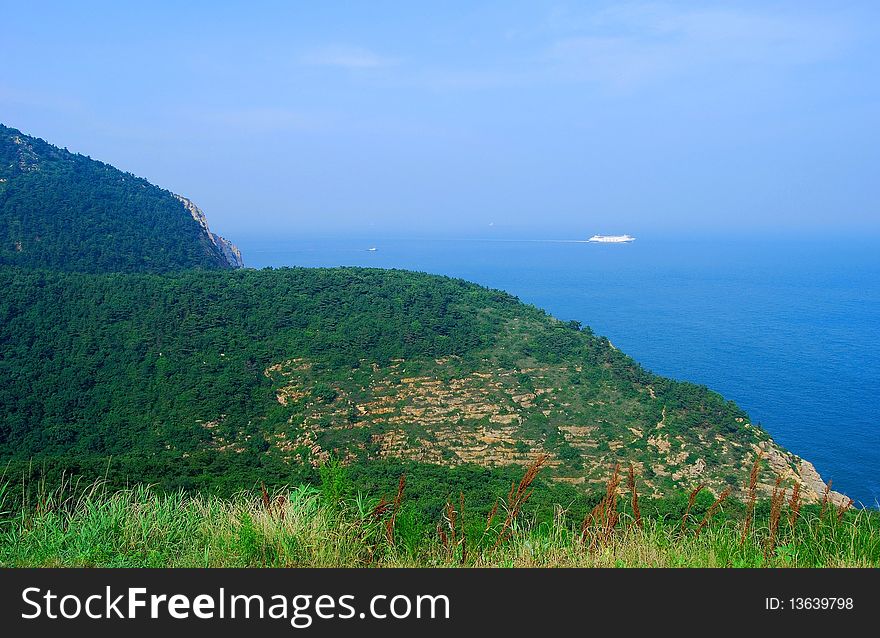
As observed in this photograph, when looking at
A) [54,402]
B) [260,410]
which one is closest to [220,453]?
[260,410]

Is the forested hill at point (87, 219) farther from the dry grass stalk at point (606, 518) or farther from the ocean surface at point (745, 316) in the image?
the dry grass stalk at point (606, 518)

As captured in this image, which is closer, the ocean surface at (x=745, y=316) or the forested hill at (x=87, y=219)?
the ocean surface at (x=745, y=316)

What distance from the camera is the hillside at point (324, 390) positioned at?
16.3 meters

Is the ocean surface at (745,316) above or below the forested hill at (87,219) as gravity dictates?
below

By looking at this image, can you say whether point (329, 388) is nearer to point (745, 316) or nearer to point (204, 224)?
point (204, 224)

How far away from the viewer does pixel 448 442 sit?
16.9m

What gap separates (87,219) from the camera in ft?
108

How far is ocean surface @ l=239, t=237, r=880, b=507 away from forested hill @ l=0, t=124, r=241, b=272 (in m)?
27.8

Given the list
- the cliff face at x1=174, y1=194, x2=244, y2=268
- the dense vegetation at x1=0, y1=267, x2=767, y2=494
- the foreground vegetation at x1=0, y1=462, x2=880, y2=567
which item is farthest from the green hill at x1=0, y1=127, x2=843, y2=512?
the cliff face at x1=174, y1=194, x2=244, y2=268

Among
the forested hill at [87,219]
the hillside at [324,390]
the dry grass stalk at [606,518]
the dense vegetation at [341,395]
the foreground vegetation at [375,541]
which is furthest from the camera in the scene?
the forested hill at [87,219]

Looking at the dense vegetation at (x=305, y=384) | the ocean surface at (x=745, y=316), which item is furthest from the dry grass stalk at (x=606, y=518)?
the ocean surface at (x=745, y=316)

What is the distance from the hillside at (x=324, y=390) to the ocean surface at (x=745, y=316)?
225 inches

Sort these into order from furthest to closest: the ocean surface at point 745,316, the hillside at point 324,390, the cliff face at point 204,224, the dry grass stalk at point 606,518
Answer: the cliff face at point 204,224 < the ocean surface at point 745,316 < the hillside at point 324,390 < the dry grass stalk at point 606,518

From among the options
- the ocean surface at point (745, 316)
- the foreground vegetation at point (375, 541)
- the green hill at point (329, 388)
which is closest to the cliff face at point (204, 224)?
the green hill at point (329, 388)
